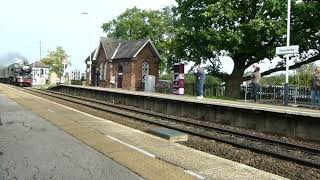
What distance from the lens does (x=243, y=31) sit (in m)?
32.1

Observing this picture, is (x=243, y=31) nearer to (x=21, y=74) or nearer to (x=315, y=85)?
(x=315, y=85)

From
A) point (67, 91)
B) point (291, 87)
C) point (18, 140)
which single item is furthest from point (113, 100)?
point (18, 140)

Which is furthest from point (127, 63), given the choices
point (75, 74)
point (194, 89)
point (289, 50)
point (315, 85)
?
point (75, 74)

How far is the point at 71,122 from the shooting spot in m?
15.2

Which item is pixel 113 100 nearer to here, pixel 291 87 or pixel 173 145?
pixel 291 87

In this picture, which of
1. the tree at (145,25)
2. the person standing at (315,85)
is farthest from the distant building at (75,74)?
the person standing at (315,85)

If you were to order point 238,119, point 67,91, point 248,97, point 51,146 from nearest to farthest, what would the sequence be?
point 51,146, point 238,119, point 248,97, point 67,91

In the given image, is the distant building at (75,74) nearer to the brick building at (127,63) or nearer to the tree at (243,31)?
the brick building at (127,63)

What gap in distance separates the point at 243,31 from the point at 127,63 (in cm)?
2187

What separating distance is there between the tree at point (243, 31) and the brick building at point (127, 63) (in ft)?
47.6

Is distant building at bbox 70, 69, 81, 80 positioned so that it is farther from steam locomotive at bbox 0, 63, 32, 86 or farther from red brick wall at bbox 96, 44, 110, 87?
red brick wall at bbox 96, 44, 110, 87

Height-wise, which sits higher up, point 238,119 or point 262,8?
point 262,8

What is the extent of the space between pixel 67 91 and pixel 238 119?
3028cm

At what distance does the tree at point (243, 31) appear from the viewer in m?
31.6
